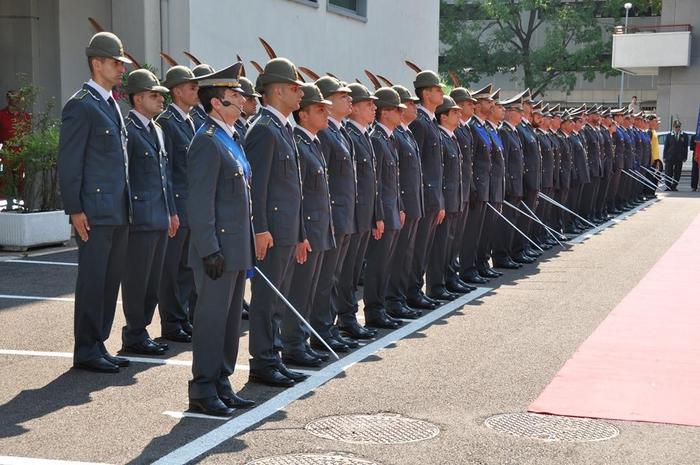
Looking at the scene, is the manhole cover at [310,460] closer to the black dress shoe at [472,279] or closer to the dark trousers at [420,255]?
the dark trousers at [420,255]

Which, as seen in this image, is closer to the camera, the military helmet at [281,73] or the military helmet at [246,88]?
the military helmet at [281,73]

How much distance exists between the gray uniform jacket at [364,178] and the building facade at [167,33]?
8.23m

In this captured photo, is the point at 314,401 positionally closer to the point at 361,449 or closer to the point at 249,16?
the point at 361,449

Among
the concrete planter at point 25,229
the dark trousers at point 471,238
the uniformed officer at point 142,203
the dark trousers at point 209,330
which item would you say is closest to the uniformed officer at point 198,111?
the uniformed officer at point 142,203

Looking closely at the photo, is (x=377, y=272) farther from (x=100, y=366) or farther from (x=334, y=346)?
(x=100, y=366)

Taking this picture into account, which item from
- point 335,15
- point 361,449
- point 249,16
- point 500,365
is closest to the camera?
point 361,449

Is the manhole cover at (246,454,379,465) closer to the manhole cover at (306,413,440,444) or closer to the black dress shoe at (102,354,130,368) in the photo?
the manhole cover at (306,413,440,444)

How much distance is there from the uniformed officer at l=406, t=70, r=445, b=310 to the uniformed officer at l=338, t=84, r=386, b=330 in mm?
1471

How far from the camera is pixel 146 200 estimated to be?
25.4ft

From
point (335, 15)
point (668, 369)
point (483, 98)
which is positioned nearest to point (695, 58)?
point (335, 15)

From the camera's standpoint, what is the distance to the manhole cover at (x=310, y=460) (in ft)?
17.6

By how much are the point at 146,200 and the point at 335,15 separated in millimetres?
14689

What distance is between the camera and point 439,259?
1073 centimetres

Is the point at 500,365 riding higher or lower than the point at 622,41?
lower
